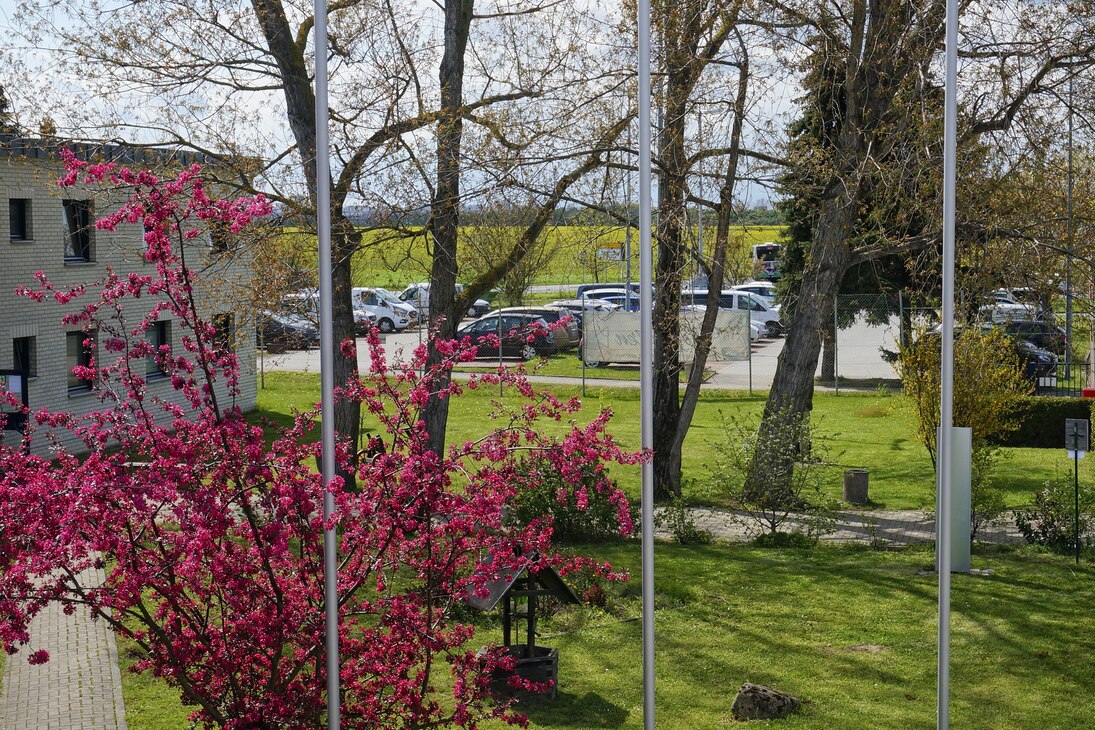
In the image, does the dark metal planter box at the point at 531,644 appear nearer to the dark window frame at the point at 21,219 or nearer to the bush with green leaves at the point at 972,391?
the bush with green leaves at the point at 972,391

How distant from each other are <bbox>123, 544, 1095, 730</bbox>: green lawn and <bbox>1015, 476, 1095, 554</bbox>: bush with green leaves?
1.27 feet

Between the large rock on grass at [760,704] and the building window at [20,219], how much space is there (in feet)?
51.5

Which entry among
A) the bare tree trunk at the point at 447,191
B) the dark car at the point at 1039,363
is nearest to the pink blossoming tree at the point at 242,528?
the bare tree trunk at the point at 447,191

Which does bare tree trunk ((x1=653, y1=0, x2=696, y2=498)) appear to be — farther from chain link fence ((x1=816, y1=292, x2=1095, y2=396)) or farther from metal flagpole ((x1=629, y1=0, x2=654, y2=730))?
chain link fence ((x1=816, y1=292, x2=1095, y2=396))

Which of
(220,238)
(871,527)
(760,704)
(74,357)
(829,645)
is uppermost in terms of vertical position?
(220,238)

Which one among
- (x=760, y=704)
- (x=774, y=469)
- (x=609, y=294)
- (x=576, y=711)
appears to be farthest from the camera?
(x=609, y=294)

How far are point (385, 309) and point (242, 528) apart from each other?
3245 cm

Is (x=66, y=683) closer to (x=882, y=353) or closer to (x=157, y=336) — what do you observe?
(x=157, y=336)

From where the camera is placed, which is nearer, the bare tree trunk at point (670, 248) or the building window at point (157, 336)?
the bare tree trunk at point (670, 248)

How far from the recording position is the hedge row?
20938 mm

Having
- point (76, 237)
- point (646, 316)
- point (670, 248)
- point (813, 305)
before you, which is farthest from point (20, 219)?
point (646, 316)

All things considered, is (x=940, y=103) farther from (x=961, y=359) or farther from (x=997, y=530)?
(x=997, y=530)

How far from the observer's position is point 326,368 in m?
6.07

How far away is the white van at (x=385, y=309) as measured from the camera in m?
38.1
